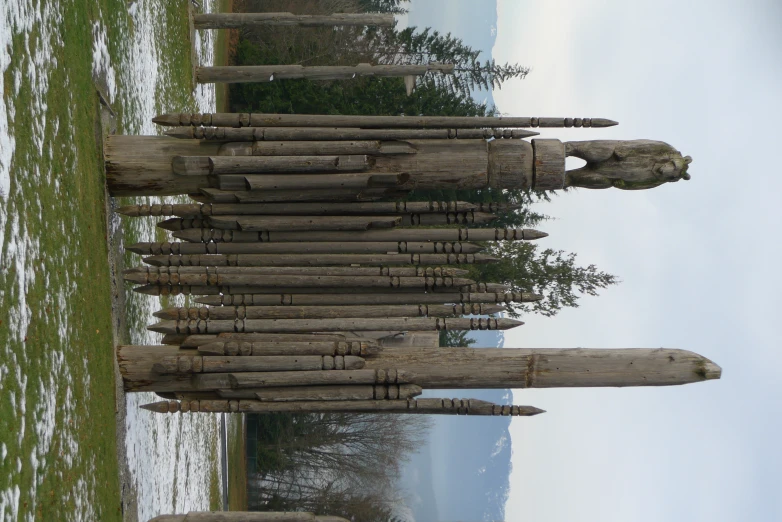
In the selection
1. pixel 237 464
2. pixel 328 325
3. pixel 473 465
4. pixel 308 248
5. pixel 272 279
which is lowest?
pixel 473 465

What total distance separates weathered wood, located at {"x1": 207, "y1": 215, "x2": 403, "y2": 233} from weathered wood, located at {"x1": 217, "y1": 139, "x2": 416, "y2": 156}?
618 millimetres

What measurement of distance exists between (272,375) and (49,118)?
2977mm

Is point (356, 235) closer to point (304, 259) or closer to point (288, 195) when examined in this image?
point (304, 259)

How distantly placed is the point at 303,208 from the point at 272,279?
29.5 inches

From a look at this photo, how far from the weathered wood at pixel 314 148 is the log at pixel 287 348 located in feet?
5.85

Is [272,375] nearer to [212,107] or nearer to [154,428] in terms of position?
[154,428]

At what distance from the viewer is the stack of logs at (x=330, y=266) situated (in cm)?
682

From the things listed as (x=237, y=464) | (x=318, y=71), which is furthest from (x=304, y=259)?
(x=237, y=464)

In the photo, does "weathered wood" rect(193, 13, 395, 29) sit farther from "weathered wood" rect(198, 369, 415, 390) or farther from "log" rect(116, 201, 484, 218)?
"weathered wood" rect(198, 369, 415, 390)

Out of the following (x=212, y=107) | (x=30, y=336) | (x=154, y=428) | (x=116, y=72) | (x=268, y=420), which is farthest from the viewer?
(x=268, y=420)

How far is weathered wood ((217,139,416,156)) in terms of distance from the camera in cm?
698

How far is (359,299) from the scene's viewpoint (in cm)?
733

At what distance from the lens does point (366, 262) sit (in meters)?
7.36

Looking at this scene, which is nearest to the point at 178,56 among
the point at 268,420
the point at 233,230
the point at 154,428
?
the point at 154,428
